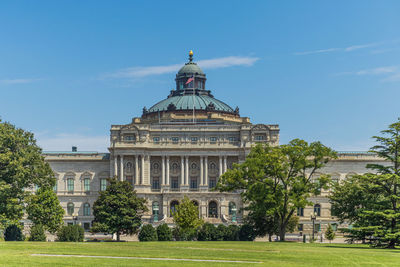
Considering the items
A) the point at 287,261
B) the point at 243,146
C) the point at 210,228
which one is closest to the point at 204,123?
the point at 243,146

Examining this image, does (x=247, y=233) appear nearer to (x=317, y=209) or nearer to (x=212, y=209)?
(x=212, y=209)

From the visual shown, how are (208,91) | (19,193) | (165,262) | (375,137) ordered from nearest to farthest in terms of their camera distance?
(165,262) → (375,137) → (19,193) → (208,91)

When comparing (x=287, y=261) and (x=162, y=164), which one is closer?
(x=287, y=261)

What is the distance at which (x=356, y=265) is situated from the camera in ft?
126

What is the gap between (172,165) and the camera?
122 meters

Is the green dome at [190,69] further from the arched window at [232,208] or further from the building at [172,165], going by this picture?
the arched window at [232,208]

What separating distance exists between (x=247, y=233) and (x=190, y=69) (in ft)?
224

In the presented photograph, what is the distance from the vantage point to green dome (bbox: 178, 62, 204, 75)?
14375 centimetres

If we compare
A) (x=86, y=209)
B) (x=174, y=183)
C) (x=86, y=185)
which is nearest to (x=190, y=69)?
(x=174, y=183)

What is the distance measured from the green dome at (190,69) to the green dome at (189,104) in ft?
22.6

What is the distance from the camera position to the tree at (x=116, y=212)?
8644cm

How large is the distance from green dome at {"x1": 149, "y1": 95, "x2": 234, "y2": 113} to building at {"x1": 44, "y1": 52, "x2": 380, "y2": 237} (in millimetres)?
8391

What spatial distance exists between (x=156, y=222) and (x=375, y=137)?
55.8 m

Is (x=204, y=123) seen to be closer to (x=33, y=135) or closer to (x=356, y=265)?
(x=33, y=135)
